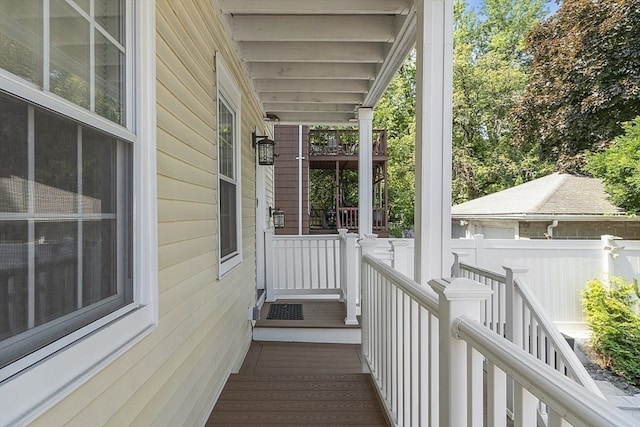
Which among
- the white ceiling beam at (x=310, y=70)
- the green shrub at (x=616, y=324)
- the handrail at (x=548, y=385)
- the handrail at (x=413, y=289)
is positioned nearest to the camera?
the handrail at (x=548, y=385)

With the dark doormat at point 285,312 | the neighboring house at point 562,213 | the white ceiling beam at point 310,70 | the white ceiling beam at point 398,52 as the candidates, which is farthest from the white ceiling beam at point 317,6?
the neighboring house at point 562,213

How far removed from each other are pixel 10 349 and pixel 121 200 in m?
0.65

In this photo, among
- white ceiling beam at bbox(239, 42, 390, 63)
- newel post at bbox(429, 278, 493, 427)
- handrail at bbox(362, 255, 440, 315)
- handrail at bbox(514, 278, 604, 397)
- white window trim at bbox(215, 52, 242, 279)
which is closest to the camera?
newel post at bbox(429, 278, 493, 427)

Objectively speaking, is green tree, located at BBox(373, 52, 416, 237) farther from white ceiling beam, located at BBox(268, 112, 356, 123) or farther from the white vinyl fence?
white ceiling beam, located at BBox(268, 112, 356, 123)

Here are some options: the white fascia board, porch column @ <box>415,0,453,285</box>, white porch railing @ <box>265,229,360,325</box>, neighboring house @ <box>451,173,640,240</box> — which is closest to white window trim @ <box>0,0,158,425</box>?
porch column @ <box>415,0,453,285</box>

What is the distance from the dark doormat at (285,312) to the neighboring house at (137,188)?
1.15 meters

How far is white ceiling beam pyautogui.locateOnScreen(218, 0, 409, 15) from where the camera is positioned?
114 inches

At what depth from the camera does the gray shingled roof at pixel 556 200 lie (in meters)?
9.29

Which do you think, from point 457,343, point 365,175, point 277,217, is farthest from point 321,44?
point 277,217

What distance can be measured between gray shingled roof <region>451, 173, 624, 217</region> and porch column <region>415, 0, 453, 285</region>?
8.00 m

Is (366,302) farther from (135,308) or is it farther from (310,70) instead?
(310,70)

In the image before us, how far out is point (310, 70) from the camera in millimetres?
4250

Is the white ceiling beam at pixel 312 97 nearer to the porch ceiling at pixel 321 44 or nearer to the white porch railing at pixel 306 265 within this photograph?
the porch ceiling at pixel 321 44

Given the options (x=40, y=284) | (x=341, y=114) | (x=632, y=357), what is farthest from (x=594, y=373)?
(x=40, y=284)
